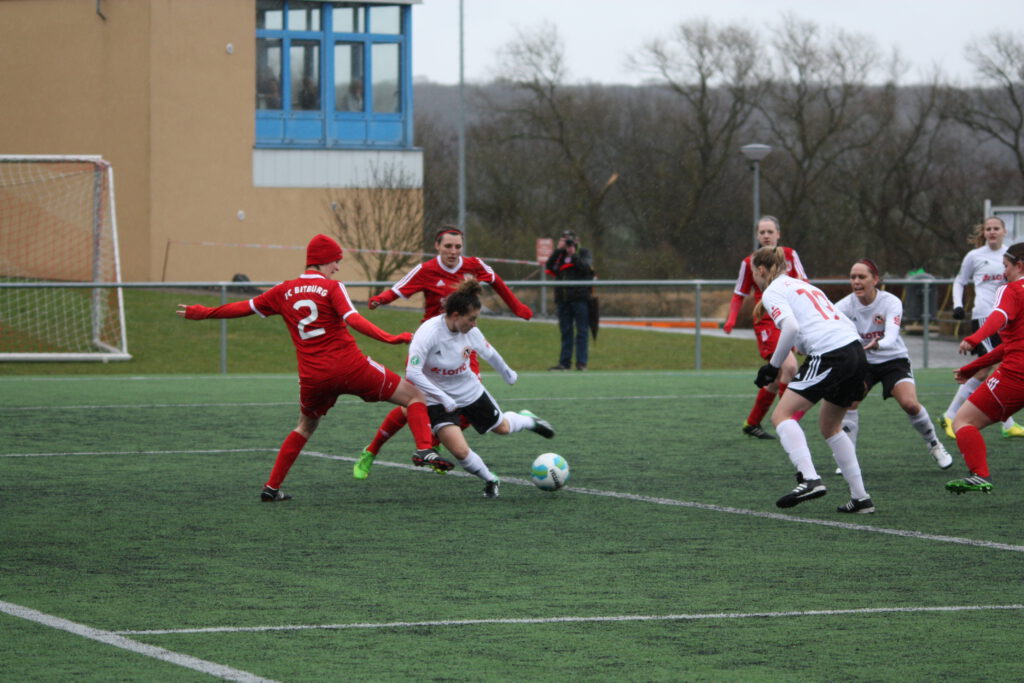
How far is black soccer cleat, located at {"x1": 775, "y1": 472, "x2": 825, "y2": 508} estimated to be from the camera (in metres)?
8.09

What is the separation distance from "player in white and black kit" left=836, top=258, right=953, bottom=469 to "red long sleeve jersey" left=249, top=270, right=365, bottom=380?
3.40 metres

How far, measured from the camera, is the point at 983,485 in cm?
853

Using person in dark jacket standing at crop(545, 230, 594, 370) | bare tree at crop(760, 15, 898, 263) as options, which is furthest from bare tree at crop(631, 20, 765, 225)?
person in dark jacket standing at crop(545, 230, 594, 370)

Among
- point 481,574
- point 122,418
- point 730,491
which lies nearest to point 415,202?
point 122,418

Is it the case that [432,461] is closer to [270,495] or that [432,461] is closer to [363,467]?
[270,495]

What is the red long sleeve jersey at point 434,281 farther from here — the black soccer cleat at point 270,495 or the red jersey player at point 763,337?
the red jersey player at point 763,337

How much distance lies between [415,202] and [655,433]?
24089 millimetres

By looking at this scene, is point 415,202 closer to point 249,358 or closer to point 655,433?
point 249,358

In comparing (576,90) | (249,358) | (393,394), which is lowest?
(249,358)

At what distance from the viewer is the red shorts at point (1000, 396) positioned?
8.55 meters

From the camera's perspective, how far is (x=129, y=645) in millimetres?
5379

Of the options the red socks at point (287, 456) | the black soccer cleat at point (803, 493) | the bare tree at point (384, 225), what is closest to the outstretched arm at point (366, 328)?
the red socks at point (287, 456)

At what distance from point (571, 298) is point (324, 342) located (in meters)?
Result: 12.0

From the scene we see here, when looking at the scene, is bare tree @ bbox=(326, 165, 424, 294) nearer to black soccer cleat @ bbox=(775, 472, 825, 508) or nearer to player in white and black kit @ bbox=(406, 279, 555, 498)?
player in white and black kit @ bbox=(406, 279, 555, 498)
